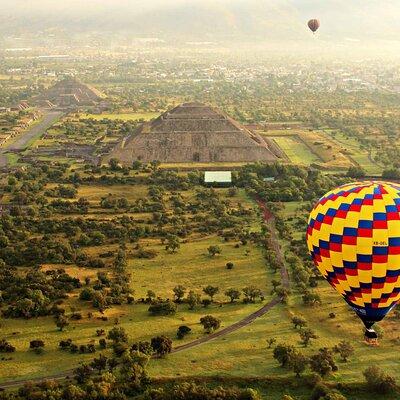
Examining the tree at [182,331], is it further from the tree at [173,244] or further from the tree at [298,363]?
the tree at [173,244]

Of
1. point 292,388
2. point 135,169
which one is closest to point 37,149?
point 135,169

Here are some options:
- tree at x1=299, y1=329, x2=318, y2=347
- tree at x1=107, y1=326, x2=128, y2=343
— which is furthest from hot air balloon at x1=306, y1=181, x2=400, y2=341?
tree at x1=107, y1=326, x2=128, y2=343

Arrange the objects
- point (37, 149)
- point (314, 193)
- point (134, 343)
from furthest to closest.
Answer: point (37, 149) → point (314, 193) → point (134, 343)

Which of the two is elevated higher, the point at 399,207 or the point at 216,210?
the point at 399,207

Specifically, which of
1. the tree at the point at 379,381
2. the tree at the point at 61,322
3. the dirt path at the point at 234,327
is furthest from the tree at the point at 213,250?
the tree at the point at 379,381

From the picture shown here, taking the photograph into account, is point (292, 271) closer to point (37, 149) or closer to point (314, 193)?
point (314, 193)

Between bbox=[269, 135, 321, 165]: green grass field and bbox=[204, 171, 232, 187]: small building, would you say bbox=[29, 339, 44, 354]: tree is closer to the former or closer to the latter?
bbox=[204, 171, 232, 187]: small building

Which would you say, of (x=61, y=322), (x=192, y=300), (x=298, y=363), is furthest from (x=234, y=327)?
(x=61, y=322)
